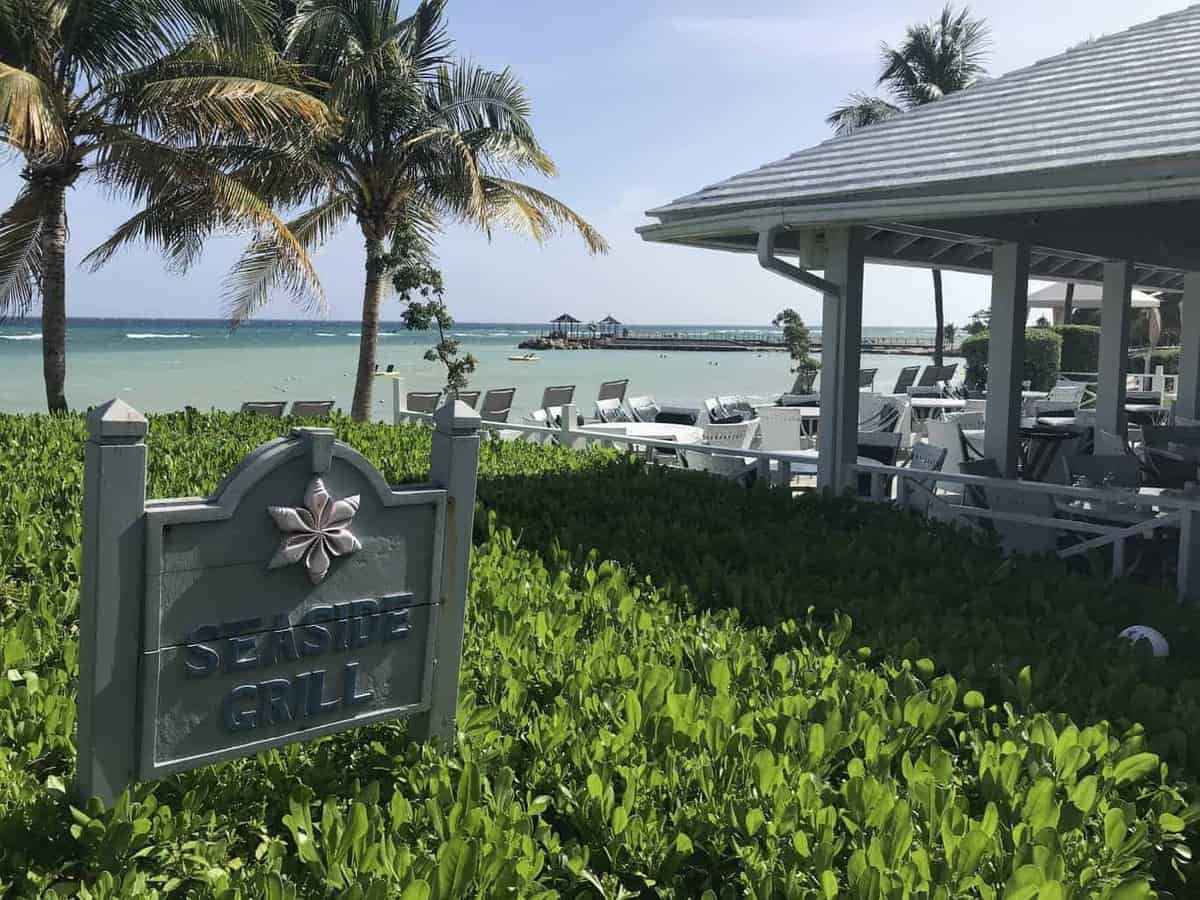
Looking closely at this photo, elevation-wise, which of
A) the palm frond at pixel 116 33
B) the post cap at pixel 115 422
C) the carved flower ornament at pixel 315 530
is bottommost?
the carved flower ornament at pixel 315 530

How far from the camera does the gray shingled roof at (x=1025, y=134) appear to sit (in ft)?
20.2

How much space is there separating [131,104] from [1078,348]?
25.6 m

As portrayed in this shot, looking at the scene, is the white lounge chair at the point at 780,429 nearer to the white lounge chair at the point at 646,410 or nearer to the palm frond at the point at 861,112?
the white lounge chair at the point at 646,410

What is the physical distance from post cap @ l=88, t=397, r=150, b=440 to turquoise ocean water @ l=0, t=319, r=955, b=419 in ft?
68.7

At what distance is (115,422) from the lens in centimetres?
215

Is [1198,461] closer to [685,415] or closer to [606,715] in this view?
[606,715]

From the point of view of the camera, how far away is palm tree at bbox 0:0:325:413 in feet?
38.4

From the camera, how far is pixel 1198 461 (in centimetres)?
865

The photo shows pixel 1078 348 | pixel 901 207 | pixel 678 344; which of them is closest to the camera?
pixel 901 207

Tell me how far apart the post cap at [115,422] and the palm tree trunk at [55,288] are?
1188 centimetres

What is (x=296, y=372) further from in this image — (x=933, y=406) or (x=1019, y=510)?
(x=1019, y=510)

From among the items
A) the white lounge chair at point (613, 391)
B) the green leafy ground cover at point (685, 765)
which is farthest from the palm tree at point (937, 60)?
the green leafy ground cover at point (685, 765)

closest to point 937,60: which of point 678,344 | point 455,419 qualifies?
point 455,419

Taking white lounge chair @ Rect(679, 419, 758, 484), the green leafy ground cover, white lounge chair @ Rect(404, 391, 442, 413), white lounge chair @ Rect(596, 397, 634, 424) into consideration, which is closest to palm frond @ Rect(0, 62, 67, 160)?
white lounge chair @ Rect(679, 419, 758, 484)
